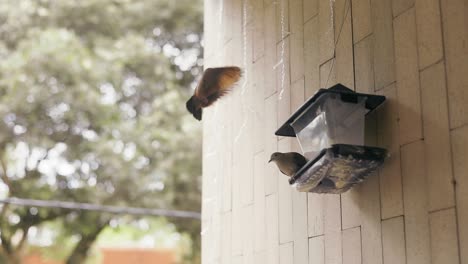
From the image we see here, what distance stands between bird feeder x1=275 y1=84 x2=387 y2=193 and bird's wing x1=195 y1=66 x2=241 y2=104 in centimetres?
81

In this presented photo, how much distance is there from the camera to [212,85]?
2.75 m

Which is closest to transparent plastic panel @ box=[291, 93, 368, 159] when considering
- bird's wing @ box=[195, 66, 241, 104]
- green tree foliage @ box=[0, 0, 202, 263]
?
bird's wing @ box=[195, 66, 241, 104]

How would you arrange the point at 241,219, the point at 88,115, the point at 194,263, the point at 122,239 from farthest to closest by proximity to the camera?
the point at 122,239 < the point at 194,263 < the point at 88,115 < the point at 241,219

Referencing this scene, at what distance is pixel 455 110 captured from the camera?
1640 millimetres

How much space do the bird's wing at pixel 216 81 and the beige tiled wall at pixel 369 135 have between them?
0.05 m

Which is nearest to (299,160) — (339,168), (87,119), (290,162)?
(290,162)

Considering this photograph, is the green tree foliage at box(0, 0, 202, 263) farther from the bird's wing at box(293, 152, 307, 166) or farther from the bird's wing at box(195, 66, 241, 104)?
the bird's wing at box(293, 152, 307, 166)

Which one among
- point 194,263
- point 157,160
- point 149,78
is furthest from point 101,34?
point 194,263

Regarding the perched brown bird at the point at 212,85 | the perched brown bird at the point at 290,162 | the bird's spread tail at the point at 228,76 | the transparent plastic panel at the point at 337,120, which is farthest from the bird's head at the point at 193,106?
the transparent plastic panel at the point at 337,120

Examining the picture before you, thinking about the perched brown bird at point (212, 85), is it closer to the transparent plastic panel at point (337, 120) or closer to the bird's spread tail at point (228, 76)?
the bird's spread tail at point (228, 76)

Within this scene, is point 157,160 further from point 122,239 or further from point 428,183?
point 428,183

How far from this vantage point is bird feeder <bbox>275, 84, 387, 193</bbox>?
1.80m

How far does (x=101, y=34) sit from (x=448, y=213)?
20.8 feet

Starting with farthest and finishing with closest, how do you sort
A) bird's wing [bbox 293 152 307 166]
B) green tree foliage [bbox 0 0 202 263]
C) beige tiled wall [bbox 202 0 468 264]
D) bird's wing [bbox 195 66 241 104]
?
green tree foliage [bbox 0 0 202 263] → bird's wing [bbox 195 66 241 104] → bird's wing [bbox 293 152 307 166] → beige tiled wall [bbox 202 0 468 264]
